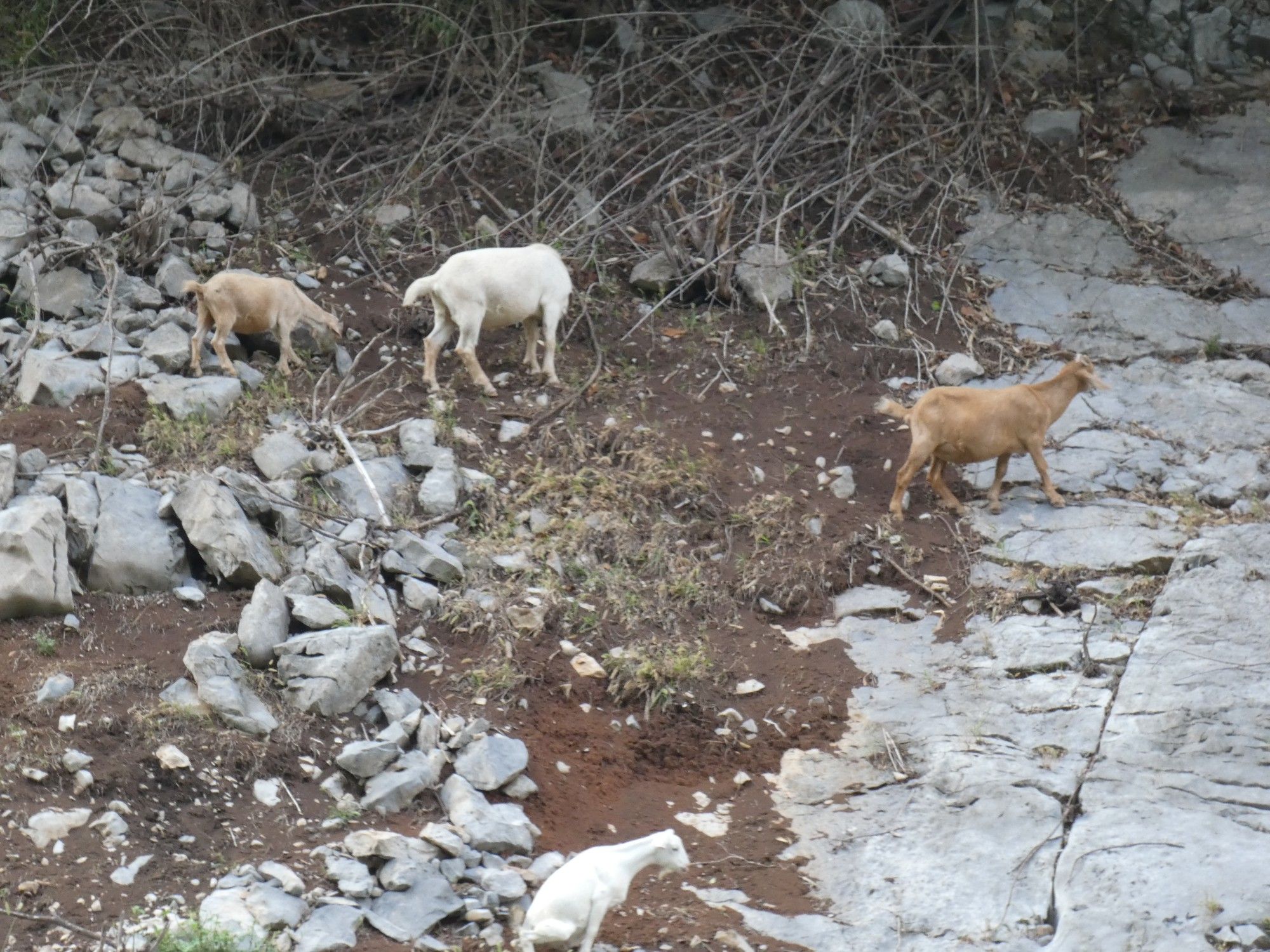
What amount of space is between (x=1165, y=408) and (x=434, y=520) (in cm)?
479

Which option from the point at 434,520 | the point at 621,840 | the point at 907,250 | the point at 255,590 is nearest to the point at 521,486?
the point at 434,520

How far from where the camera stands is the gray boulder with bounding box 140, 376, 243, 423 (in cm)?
826

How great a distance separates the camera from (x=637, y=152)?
1164 centimetres

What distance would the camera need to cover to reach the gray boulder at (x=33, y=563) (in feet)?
21.2

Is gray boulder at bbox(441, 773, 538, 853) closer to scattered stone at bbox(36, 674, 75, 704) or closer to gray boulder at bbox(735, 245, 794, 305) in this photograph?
scattered stone at bbox(36, 674, 75, 704)

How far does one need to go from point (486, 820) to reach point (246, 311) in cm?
422

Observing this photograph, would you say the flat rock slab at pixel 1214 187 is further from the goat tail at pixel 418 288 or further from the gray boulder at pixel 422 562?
the gray boulder at pixel 422 562

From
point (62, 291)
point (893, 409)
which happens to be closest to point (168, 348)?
point (62, 291)

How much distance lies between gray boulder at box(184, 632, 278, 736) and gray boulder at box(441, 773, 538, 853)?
0.82 metres

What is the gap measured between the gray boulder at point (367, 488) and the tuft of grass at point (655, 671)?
1545 millimetres

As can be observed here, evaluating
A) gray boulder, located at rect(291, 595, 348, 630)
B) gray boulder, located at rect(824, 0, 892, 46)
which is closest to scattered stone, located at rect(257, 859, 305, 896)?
gray boulder, located at rect(291, 595, 348, 630)

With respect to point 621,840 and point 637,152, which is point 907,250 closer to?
point 637,152

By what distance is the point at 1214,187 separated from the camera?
11398 mm

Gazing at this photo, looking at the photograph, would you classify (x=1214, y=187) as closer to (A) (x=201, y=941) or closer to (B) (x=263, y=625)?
(B) (x=263, y=625)
